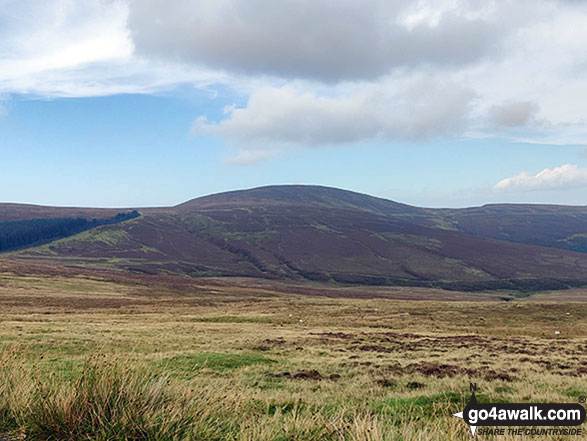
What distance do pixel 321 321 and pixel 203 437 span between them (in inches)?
1653

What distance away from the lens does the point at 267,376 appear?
16.8 metres

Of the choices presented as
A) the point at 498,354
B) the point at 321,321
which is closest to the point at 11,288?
the point at 321,321

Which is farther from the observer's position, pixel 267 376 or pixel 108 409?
pixel 267 376

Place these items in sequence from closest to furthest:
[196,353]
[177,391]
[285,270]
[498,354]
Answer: [177,391] < [196,353] < [498,354] < [285,270]

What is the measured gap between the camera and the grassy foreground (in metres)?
5.33

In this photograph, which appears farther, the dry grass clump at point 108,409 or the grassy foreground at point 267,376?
the grassy foreground at point 267,376

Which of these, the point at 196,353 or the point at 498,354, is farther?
the point at 498,354

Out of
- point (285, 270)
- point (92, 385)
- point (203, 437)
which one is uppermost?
point (92, 385)

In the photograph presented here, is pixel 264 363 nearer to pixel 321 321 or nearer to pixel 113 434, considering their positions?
pixel 113 434

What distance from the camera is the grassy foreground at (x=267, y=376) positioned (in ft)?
17.5

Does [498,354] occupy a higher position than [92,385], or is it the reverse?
[92,385]

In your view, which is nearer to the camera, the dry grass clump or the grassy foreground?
the dry grass clump

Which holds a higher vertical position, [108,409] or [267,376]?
[108,409]

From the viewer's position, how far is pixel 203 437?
523 cm
